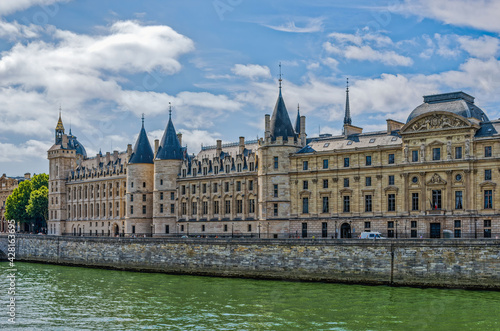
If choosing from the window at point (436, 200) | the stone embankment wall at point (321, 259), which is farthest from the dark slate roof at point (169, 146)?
the window at point (436, 200)

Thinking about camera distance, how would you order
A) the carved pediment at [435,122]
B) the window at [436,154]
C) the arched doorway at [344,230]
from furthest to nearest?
the arched doorway at [344,230]
the window at [436,154]
the carved pediment at [435,122]

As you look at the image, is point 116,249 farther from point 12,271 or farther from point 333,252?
point 333,252

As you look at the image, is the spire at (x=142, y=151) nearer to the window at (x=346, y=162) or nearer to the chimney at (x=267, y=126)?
the chimney at (x=267, y=126)

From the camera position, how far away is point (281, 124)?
75.4 metres

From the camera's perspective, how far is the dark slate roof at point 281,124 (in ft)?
246

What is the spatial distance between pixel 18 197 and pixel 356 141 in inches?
2935

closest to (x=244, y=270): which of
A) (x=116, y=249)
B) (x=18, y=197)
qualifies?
(x=116, y=249)

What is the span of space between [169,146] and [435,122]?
39528 mm

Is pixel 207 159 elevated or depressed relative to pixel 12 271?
elevated

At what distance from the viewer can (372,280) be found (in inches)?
1978

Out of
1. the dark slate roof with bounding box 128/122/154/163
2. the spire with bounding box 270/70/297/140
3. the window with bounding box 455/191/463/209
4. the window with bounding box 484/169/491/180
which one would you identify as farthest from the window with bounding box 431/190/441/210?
the dark slate roof with bounding box 128/122/154/163

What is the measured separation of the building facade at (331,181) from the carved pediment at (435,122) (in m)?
0.10

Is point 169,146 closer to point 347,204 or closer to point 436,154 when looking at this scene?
point 347,204

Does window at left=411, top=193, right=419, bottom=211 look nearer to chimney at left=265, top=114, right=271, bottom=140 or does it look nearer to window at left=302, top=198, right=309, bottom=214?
window at left=302, top=198, right=309, bottom=214
